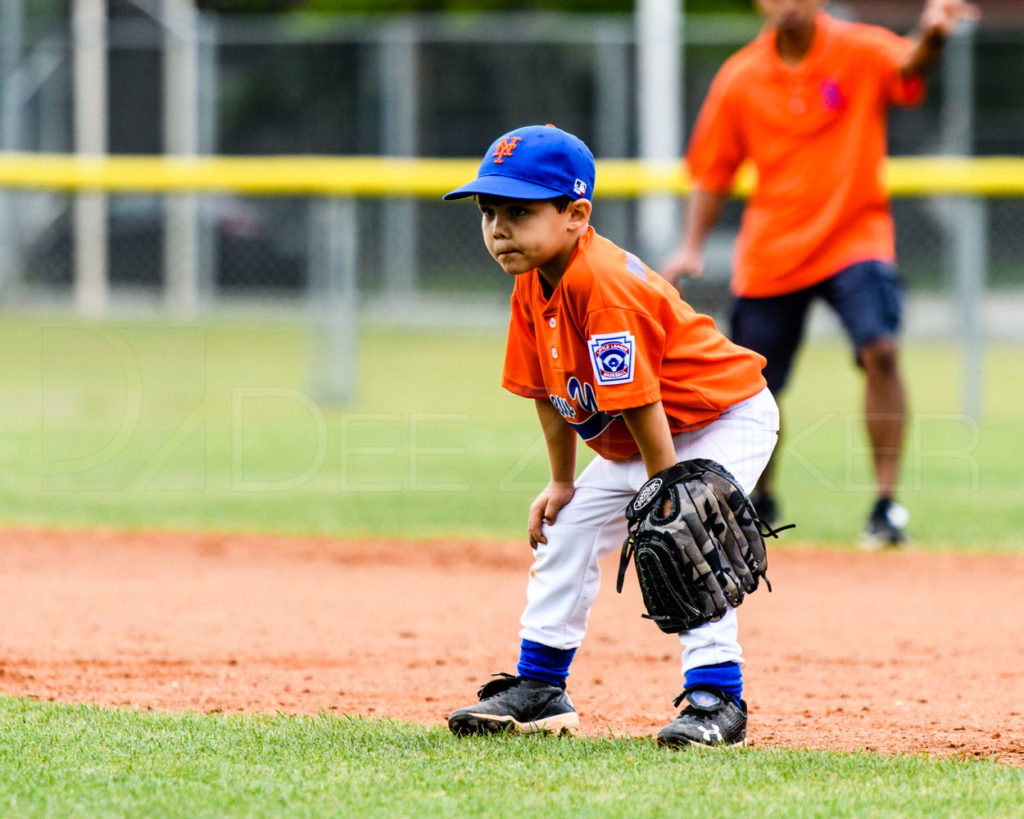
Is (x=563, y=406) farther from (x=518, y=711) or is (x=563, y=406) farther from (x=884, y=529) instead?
(x=884, y=529)

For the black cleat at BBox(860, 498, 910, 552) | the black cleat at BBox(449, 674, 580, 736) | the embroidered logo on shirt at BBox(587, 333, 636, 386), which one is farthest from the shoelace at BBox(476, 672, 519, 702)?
the black cleat at BBox(860, 498, 910, 552)

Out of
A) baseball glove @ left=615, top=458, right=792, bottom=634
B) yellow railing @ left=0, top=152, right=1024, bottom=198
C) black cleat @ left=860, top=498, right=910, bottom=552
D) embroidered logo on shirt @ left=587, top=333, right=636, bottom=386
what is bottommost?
black cleat @ left=860, top=498, right=910, bottom=552

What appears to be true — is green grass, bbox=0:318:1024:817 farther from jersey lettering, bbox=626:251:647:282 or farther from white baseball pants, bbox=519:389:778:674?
jersey lettering, bbox=626:251:647:282

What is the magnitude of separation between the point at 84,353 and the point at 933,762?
1095 centimetres

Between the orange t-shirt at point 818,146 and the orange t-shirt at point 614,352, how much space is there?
265 centimetres

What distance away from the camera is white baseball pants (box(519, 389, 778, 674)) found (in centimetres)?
337

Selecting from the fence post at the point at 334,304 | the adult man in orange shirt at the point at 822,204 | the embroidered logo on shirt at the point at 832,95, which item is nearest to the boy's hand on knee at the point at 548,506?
the adult man in orange shirt at the point at 822,204

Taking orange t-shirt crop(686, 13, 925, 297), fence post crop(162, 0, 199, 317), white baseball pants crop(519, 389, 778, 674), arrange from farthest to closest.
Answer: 1. fence post crop(162, 0, 199, 317)
2. orange t-shirt crop(686, 13, 925, 297)
3. white baseball pants crop(519, 389, 778, 674)

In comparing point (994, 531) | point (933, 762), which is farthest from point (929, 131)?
point (933, 762)

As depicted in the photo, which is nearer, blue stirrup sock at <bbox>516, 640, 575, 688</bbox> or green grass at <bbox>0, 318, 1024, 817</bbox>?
green grass at <bbox>0, 318, 1024, 817</bbox>

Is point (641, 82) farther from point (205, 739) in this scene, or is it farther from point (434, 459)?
point (205, 739)

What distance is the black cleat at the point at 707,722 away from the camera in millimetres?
3086

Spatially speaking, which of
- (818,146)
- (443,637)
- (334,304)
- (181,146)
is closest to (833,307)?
(818,146)

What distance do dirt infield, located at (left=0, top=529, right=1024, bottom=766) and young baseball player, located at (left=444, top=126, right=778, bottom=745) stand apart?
186 mm
